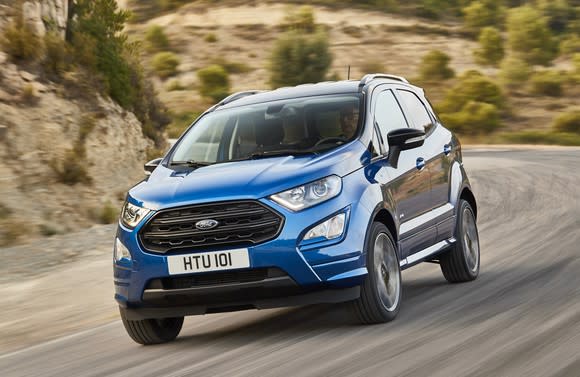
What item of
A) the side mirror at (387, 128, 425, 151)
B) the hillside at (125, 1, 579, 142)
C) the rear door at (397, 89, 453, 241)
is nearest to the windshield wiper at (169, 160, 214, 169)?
the side mirror at (387, 128, 425, 151)

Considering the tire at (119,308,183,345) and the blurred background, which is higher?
Answer: the tire at (119,308,183,345)

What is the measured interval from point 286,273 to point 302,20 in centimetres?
7427

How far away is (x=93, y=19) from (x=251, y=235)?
1718 cm

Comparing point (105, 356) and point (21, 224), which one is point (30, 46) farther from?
point (105, 356)

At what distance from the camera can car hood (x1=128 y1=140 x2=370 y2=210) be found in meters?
7.05

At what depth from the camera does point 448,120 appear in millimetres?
49812

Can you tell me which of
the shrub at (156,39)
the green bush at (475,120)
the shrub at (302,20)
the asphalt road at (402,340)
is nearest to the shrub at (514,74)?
the green bush at (475,120)

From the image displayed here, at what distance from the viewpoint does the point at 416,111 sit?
9492 mm

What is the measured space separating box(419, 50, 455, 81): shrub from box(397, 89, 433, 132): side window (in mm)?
55594

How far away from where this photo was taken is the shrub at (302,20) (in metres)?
80.1

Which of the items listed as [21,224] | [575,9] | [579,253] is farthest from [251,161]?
[575,9]

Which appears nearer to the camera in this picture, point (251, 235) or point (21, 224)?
point (251, 235)

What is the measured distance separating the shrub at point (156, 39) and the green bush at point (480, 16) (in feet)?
75.6

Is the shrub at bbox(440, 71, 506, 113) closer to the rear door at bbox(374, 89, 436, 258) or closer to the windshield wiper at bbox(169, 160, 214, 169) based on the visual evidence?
the rear door at bbox(374, 89, 436, 258)
